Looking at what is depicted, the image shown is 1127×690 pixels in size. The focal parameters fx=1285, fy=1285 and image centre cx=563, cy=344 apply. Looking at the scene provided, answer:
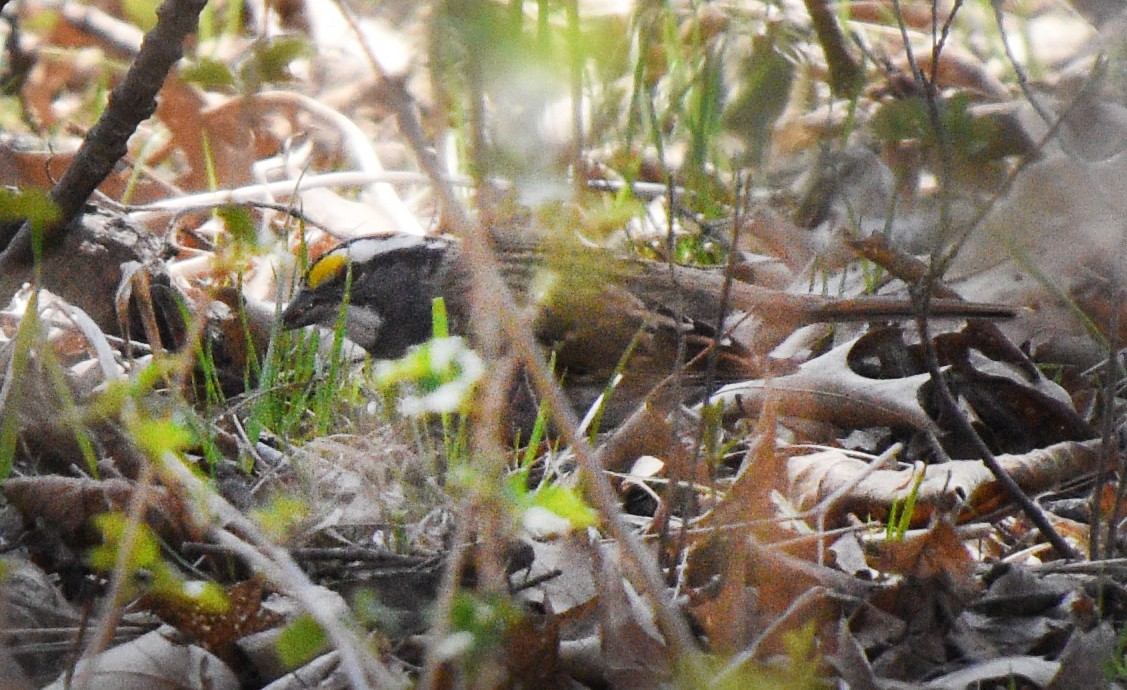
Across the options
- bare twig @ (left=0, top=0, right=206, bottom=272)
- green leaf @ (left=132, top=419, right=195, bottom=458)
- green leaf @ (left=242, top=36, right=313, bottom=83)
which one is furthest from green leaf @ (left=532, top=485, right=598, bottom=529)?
bare twig @ (left=0, top=0, right=206, bottom=272)

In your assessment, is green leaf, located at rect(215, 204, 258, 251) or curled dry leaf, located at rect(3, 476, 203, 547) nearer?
green leaf, located at rect(215, 204, 258, 251)

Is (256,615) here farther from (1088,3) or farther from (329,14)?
(329,14)

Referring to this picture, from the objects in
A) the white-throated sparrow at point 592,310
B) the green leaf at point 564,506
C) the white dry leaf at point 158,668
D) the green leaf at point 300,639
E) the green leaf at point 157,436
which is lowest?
the white-throated sparrow at point 592,310

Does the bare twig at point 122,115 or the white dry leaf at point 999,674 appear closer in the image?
the white dry leaf at point 999,674

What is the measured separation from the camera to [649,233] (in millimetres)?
4691

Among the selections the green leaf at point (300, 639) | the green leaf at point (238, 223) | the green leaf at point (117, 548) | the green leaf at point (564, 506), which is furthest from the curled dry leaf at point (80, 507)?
the green leaf at point (564, 506)

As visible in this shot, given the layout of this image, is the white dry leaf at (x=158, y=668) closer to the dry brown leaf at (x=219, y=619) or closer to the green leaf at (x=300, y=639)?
the dry brown leaf at (x=219, y=619)

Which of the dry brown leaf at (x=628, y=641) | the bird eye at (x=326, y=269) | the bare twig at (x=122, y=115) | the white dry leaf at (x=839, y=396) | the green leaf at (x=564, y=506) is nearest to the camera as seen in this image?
the green leaf at (x=564, y=506)

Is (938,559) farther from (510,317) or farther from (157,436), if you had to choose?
Result: (157,436)

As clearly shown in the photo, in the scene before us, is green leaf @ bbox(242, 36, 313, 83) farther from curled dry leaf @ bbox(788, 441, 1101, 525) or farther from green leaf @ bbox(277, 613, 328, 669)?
curled dry leaf @ bbox(788, 441, 1101, 525)

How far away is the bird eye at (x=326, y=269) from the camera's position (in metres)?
4.05

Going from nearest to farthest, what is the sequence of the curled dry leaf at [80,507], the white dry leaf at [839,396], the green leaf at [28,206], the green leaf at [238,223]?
Answer: the green leaf at [28,206] < the green leaf at [238,223] < the curled dry leaf at [80,507] < the white dry leaf at [839,396]

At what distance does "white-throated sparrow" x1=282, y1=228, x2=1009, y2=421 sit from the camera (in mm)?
3744

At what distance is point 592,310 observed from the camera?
11.5 feet
